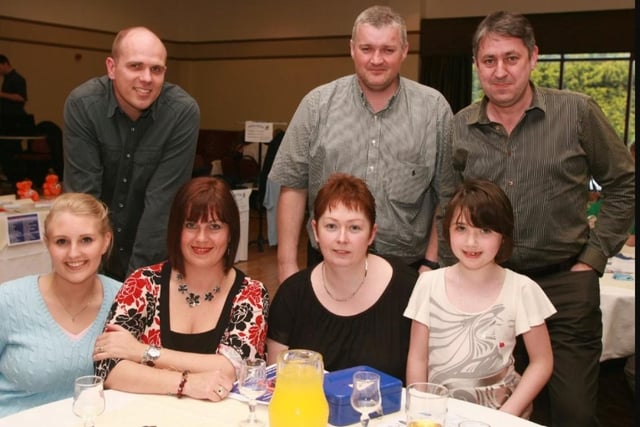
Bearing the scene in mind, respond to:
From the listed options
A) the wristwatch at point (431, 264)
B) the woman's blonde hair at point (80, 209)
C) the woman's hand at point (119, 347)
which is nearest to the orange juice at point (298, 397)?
the woman's hand at point (119, 347)

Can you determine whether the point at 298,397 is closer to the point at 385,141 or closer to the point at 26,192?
the point at 385,141

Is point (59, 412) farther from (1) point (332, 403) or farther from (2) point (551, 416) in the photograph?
(2) point (551, 416)

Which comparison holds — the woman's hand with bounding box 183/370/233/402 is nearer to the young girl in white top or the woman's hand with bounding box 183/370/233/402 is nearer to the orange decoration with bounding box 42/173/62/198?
the young girl in white top

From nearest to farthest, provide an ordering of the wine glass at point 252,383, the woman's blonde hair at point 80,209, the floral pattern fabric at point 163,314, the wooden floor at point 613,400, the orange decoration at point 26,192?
the wine glass at point 252,383, the floral pattern fabric at point 163,314, the woman's blonde hair at point 80,209, the wooden floor at point 613,400, the orange decoration at point 26,192

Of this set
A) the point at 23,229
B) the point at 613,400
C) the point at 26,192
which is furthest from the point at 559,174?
the point at 26,192

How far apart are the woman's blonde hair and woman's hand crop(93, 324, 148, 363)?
398 mm

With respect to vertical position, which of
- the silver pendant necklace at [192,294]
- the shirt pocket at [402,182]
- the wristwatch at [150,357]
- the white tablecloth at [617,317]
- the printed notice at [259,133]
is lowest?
the white tablecloth at [617,317]

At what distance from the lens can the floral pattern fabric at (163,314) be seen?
2.17 meters

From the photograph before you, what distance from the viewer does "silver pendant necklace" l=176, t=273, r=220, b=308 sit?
222 cm

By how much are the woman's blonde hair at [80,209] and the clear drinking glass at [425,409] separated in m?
1.27

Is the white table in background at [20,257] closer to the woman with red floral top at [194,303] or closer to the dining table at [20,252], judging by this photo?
the dining table at [20,252]

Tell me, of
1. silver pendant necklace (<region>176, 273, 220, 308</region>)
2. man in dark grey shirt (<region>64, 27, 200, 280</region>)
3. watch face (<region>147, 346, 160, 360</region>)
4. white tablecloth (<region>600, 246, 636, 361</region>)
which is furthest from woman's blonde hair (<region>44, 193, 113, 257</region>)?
white tablecloth (<region>600, 246, 636, 361</region>)

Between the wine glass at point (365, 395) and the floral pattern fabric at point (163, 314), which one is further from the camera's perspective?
the floral pattern fabric at point (163, 314)

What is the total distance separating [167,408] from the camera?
185cm
